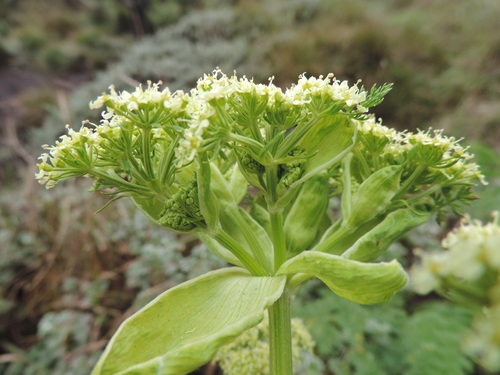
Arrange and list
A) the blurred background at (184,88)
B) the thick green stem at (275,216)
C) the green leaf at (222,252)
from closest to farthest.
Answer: the thick green stem at (275,216) < the green leaf at (222,252) < the blurred background at (184,88)

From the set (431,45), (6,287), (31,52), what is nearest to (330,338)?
(6,287)

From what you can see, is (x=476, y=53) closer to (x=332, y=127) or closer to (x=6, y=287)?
(x=332, y=127)

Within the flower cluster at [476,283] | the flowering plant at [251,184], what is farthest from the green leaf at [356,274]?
the flower cluster at [476,283]

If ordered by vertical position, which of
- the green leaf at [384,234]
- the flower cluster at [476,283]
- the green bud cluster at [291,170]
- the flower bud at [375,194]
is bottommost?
the flower cluster at [476,283]

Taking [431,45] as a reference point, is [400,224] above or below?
below

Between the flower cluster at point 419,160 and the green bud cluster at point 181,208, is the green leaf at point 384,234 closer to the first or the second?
the flower cluster at point 419,160

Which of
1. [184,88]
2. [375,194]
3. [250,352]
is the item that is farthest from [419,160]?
[184,88]

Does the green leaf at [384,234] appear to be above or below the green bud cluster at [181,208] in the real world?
below
